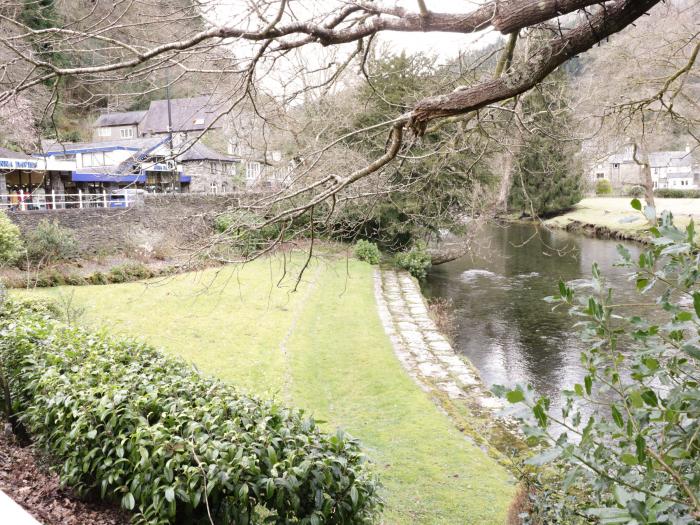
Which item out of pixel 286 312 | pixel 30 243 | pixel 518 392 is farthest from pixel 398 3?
pixel 30 243

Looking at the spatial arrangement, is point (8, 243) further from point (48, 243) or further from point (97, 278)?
point (48, 243)

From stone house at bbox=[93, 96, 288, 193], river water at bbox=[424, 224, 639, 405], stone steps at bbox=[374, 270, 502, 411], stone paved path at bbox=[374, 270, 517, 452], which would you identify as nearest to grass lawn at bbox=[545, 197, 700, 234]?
river water at bbox=[424, 224, 639, 405]

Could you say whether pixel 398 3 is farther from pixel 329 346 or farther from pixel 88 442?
pixel 329 346

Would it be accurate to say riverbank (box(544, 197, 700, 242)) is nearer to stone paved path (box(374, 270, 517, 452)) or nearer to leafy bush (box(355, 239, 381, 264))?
leafy bush (box(355, 239, 381, 264))

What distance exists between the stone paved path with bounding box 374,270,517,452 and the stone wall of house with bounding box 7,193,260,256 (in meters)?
6.56

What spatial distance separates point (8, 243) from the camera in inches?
560

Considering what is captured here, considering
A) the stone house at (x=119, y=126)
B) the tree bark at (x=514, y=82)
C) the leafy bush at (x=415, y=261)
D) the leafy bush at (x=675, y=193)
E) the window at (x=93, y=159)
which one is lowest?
the leafy bush at (x=415, y=261)

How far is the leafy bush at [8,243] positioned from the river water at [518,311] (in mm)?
11948

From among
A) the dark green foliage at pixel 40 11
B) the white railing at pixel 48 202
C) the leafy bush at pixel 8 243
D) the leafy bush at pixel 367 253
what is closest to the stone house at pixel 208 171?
the white railing at pixel 48 202

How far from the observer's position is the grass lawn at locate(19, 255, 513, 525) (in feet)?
18.6

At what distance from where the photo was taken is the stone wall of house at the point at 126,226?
18.4 m

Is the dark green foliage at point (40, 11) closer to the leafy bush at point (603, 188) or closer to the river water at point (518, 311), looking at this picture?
the river water at point (518, 311)

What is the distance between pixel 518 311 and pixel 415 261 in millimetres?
5890

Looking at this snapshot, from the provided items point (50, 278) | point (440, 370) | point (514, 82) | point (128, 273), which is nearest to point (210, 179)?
point (128, 273)
